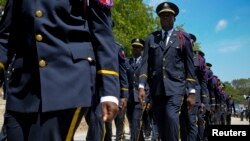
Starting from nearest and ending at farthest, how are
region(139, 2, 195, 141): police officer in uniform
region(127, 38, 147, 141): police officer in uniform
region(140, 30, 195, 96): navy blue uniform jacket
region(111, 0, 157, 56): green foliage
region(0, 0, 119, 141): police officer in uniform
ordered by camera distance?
region(0, 0, 119, 141): police officer in uniform → region(139, 2, 195, 141): police officer in uniform → region(140, 30, 195, 96): navy blue uniform jacket → region(127, 38, 147, 141): police officer in uniform → region(111, 0, 157, 56): green foliage

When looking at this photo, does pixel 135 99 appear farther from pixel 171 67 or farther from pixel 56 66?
pixel 56 66

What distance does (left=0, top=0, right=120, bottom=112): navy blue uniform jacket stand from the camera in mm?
3102

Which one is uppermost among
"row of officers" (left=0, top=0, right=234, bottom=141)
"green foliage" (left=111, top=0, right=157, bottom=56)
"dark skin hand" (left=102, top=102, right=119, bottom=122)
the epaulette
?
"green foliage" (left=111, top=0, right=157, bottom=56)

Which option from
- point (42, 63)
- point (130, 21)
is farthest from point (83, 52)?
point (130, 21)

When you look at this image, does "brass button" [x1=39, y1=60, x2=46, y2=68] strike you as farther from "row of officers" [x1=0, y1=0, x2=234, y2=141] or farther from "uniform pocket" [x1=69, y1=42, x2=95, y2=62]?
"uniform pocket" [x1=69, y1=42, x2=95, y2=62]

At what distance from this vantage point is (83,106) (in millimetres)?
3168

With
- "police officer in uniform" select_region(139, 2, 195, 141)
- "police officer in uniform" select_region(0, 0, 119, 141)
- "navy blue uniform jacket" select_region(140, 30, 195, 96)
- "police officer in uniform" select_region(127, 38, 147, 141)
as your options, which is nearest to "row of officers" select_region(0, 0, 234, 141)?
"police officer in uniform" select_region(0, 0, 119, 141)

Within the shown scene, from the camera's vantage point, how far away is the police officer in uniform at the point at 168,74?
699 centimetres

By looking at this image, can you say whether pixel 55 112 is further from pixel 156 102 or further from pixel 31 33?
pixel 156 102

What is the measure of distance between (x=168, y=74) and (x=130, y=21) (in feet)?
79.9

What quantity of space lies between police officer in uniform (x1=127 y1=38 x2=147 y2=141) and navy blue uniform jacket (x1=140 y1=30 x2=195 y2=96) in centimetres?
308

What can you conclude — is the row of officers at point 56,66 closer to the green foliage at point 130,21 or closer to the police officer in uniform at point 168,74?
the police officer in uniform at point 168,74

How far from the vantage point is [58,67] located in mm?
3131

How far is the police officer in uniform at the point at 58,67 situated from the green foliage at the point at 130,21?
80.2 ft
